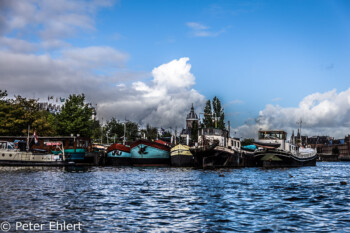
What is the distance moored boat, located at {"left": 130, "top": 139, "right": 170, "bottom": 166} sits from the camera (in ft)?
244

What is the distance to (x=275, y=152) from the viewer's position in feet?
245

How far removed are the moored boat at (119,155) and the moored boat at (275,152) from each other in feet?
87.0

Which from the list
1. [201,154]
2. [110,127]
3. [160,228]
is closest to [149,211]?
[160,228]

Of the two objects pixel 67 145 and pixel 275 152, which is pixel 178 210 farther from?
pixel 67 145

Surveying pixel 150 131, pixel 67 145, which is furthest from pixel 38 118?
pixel 150 131

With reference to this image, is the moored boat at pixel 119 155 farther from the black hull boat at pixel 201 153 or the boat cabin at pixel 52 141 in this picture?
the black hull boat at pixel 201 153

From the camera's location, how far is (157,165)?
247ft

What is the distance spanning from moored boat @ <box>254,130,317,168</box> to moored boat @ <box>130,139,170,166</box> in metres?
19.0

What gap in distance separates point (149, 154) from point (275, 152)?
24.9 meters

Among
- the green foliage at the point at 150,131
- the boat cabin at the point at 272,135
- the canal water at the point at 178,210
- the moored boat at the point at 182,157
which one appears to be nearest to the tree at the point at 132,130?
the green foliage at the point at 150,131

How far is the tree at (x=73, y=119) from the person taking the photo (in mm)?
90062

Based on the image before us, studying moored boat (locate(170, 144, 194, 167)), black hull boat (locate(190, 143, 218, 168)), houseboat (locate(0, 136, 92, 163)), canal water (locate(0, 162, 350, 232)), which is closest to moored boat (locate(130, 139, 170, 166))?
moored boat (locate(170, 144, 194, 167))

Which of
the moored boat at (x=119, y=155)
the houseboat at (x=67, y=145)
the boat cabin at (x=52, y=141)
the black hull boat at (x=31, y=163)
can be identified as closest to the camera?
the black hull boat at (x=31, y=163)

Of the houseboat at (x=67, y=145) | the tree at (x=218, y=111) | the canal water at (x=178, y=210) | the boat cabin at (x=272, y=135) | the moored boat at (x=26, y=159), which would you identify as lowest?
the canal water at (x=178, y=210)
